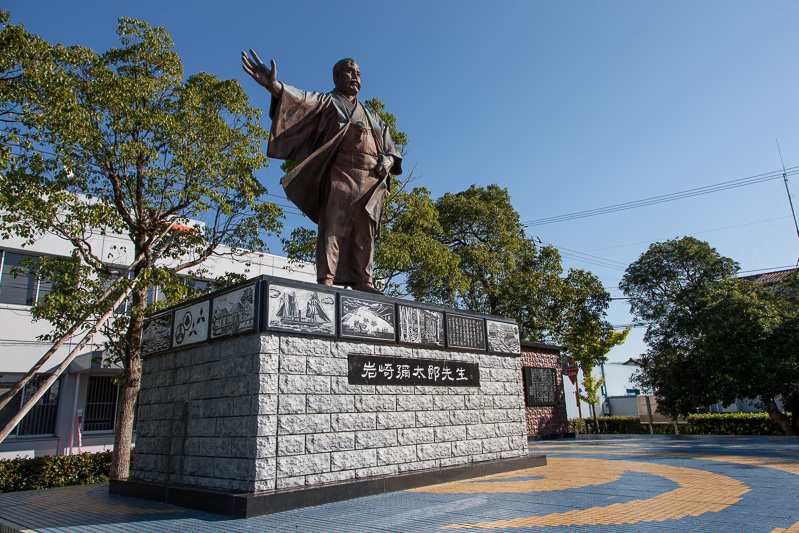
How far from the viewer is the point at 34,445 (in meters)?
13.1

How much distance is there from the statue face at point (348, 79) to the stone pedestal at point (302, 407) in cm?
275

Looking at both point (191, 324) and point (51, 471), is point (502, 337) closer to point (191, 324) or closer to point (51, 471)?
point (191, 324)

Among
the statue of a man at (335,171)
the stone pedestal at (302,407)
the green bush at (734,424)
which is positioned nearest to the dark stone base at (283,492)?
the stone pedestal at (302,407)

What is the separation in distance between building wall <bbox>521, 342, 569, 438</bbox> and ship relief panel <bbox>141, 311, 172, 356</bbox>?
9590 millimetres

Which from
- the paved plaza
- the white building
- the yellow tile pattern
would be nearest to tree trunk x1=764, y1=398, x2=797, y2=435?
the paved plaza

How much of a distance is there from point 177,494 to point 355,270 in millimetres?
2933

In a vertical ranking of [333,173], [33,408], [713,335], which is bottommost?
[33,408]

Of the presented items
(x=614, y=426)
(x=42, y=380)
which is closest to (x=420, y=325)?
(x=42, y=380)

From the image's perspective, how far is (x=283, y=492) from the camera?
4.48 meters

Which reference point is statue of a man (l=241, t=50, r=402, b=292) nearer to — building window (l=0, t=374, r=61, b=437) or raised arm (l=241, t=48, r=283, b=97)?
raised arm (l=241, t=48, r=283, b=97)

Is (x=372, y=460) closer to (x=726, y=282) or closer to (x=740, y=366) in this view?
(x=740, y=366)

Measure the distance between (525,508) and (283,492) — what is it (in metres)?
1.96

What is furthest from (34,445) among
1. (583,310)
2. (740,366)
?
(740,366)

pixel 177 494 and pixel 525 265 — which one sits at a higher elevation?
pixel 525 265
